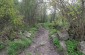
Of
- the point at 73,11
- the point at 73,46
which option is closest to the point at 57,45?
the point at 73,46

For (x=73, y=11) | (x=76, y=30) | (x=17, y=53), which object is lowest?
(x=17, y=53)

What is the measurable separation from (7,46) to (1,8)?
3.15 m

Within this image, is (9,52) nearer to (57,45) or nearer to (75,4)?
(57,45)

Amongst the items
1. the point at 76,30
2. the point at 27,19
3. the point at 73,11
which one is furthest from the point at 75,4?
the point at 27,19

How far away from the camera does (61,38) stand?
1423cm

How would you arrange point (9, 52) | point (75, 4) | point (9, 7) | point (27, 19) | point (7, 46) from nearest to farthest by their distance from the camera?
point (9, 52), point (7, 46), point (75, 4), point (9, 7), point (27, 19)

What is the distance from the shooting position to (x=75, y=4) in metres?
11.8

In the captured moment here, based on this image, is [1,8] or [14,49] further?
[1,8]

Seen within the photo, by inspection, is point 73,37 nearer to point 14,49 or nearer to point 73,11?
point 73,11

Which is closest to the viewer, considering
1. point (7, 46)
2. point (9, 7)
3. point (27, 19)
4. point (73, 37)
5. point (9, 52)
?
point (9, 52)

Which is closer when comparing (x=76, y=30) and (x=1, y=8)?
(x=1, y=8)

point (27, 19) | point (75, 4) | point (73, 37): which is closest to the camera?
point (75, 4)

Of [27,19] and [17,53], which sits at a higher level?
[27,19]

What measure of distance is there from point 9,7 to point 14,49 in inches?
155
